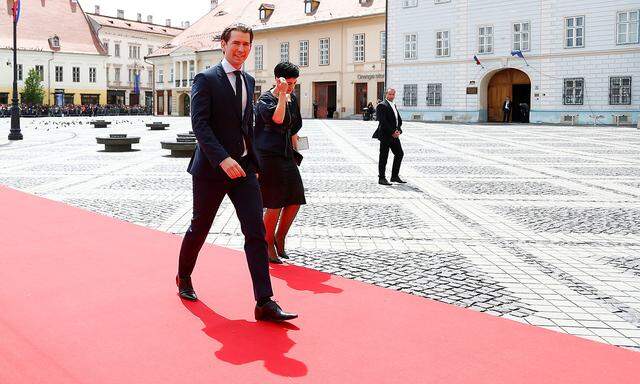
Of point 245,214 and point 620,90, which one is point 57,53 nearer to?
point 620,90

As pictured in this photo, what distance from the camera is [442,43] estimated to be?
42000 millimetres

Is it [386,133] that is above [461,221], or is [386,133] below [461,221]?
above

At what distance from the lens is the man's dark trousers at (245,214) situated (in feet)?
13.6

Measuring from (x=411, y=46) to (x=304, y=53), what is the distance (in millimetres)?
11668

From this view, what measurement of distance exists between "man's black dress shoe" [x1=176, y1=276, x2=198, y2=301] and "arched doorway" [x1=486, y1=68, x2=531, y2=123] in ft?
126

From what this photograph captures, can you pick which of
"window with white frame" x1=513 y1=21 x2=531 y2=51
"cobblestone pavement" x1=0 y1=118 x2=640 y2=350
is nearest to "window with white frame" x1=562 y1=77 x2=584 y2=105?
"window with white frame" x1=513 y1=21 x2=531 y2=51

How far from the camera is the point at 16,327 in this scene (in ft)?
13.0

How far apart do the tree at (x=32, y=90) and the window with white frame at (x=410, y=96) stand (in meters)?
38.1

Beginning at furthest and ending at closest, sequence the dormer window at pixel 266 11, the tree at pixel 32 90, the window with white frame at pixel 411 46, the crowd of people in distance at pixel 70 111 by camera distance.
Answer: the tree at pixel 32 90 < the crowd of people in distance at pixel 70 111 < the dormer window at pixel 266 11 < the window with white frame at pixel 411 46

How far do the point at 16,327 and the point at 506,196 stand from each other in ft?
24.6

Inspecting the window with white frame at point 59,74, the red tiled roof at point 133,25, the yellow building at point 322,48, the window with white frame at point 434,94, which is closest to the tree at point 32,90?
the window with white frame at point 59,74

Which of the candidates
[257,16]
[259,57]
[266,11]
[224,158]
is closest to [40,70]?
[257,16]

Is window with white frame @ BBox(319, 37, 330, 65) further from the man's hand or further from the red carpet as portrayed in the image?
the man's hand

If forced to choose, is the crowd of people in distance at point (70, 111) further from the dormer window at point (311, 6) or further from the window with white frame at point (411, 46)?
the window with white frame at point (411, 46)
